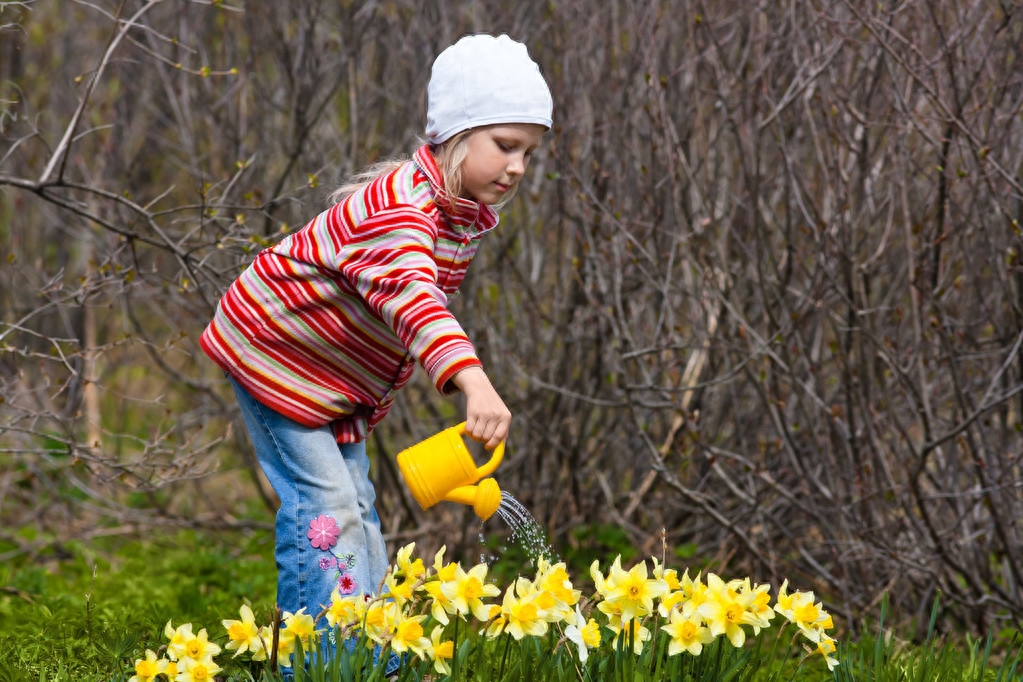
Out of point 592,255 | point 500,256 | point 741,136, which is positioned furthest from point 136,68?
point 741,136

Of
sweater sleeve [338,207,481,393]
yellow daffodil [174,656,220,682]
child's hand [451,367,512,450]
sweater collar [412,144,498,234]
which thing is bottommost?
yellow daffodil [174,656,220,682]

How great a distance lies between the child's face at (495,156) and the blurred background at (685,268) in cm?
92

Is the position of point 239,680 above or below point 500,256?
below

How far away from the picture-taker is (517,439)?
5000 millimetres

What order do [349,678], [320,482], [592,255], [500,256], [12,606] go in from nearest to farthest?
[349,678] → [320,482] → [12,606] → [592,255] → [500,256]

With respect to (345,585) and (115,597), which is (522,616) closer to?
(345,585)

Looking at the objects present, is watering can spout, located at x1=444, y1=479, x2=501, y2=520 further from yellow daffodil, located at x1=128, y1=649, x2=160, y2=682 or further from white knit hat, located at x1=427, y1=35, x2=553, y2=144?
white knit hat, located at x1=427, y1=35, x2=553, y2=144

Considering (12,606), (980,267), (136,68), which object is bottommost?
(12,606)

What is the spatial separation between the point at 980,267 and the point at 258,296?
248 centimetres

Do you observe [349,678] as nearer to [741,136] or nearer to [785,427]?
[785,427]

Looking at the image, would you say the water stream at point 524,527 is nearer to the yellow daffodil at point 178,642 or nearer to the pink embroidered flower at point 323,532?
the pink embroidered flower at point 323,532

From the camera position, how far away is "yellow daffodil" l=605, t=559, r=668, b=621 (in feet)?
7.23

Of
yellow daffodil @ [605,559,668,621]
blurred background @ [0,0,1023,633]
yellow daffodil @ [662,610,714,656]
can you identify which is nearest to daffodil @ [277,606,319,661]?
yellow daffodil @ [605,559,668,621]

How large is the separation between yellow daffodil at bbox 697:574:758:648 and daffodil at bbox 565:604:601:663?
0.21 m
